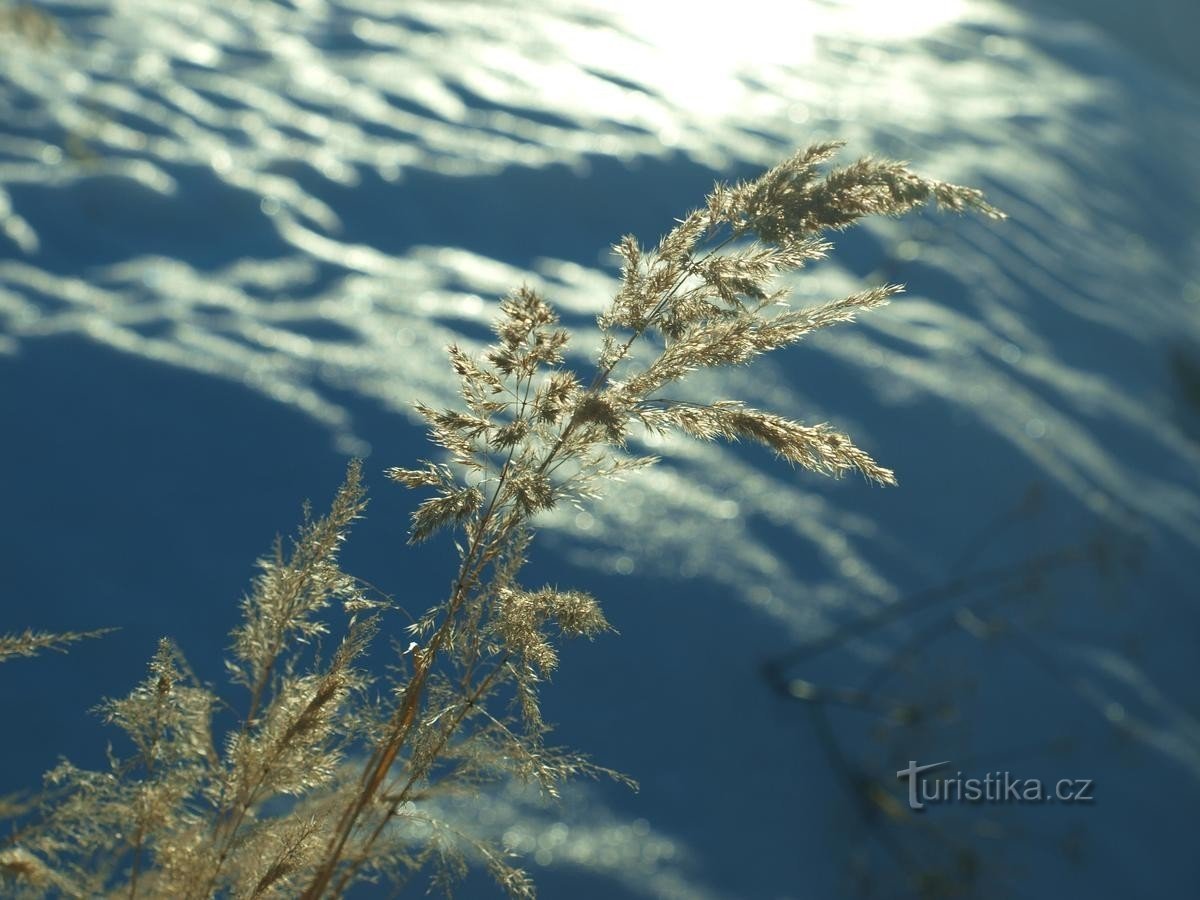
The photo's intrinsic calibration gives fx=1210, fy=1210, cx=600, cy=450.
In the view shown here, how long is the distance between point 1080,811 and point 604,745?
1431 mm

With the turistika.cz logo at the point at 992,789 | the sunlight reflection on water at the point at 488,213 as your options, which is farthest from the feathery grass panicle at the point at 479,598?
the sunlight reflection on water at the point at 488,213

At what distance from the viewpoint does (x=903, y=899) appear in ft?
9.62

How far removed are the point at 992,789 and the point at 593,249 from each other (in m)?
2.52

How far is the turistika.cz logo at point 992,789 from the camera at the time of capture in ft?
9.87

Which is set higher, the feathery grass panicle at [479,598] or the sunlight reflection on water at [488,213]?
the sunlight reflection on water at [488,213]

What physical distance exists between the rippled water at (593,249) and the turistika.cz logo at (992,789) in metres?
0.49

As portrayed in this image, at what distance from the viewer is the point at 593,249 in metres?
4.73

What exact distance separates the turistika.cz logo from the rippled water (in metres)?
0.49

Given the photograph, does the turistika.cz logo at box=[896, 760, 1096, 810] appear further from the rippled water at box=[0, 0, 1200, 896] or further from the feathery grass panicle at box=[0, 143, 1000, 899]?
the feathery grass panicle at box=[0, 143, 1000, 899]

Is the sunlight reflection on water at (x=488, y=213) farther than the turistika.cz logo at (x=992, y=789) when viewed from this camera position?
Yes

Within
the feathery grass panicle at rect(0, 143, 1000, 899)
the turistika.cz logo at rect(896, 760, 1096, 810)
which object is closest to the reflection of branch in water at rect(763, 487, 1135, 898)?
the turistika.cz logo at rect(896, 760, 1096, 810)

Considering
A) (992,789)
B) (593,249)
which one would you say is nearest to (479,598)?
(992,789)

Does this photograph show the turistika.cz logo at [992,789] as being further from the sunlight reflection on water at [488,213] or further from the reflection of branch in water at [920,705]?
the sunlight reflection on water at [488,213]

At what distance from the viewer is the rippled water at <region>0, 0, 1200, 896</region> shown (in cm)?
359
